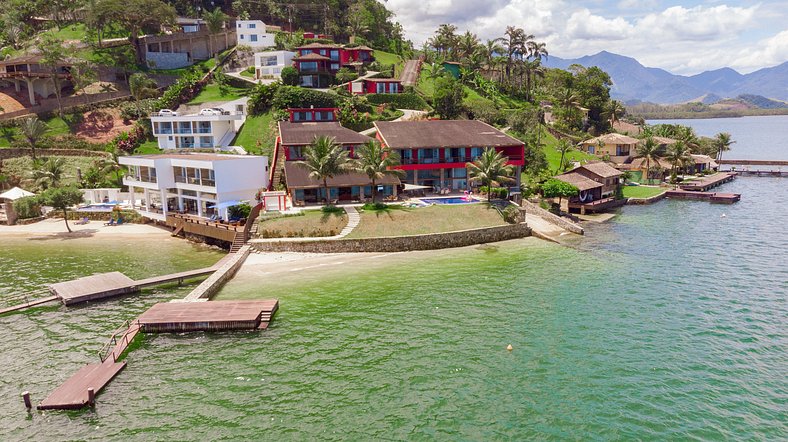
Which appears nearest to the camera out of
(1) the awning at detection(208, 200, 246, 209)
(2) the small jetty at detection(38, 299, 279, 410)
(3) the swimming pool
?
(2) the small jetty at detection(38, 299, 279, 410)

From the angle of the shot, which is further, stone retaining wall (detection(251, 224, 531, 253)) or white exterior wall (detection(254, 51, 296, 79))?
white exterior wall (detection(254, 51, 296, 79))

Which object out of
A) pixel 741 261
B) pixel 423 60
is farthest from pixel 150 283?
pixel 423 60

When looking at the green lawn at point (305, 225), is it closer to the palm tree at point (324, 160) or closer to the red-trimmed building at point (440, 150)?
the palm tree at point (324, 160)

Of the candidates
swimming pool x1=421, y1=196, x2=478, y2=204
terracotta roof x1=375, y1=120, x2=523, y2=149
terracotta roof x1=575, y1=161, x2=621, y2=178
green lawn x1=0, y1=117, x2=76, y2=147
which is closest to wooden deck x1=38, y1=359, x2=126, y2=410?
swimming pool x1=421, y1=196, x2=478, y2=204

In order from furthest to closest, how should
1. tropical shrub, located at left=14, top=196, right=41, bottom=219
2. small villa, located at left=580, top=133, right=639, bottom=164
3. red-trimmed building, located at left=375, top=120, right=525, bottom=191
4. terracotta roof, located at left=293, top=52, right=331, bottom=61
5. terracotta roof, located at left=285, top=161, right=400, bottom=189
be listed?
→ small villa, located at left=580, top=133, right=639, bottom=164, terracotta roof, located at left=293, top=52, right=331, bottom=61, red-trimmed building, located at left=375, top=120, right=525, bottom=191, tropical shrub, located at left=14, top=196, right=41, bottom=219, terracotta roof, located at left=285, top=161, right=400, bottom=189

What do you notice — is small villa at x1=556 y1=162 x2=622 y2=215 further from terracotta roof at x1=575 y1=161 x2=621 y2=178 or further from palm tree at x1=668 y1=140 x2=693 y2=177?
palm tree at x1=668 y1=140 x2=693 y2=177

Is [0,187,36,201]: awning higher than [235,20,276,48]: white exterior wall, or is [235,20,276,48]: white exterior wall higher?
[235,20,276,48]: white exterior wall

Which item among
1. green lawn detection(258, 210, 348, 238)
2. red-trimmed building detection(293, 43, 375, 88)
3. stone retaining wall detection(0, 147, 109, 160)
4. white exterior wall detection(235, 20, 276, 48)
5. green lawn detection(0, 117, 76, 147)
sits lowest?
green lawn detection(258, 210, 348, 238)

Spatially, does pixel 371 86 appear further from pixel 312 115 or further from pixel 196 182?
pixel 196 182
